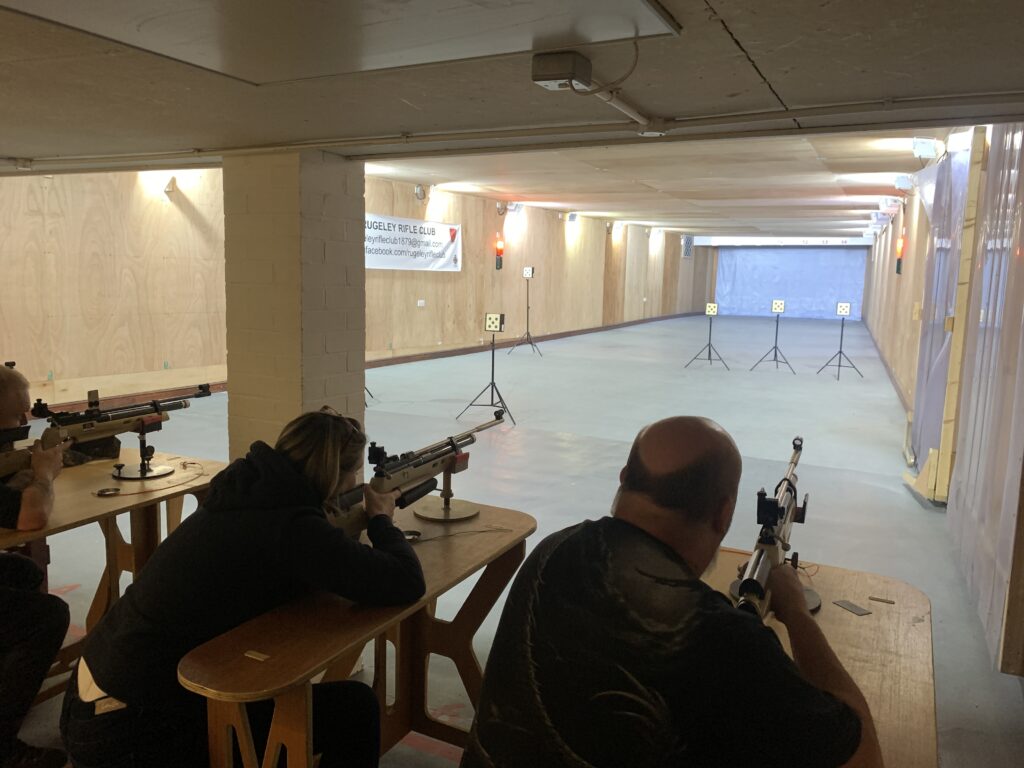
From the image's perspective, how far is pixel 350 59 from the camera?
2.18m

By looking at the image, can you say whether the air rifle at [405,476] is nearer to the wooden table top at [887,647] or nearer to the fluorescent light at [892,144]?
the wooden table top at [887,647]

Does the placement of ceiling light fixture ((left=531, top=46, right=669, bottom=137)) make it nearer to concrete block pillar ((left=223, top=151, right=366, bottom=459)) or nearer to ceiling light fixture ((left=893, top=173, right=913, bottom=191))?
concrete block pillar ((left=223, top=151, right=366, bottom=459))

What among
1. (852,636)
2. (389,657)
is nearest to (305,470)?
(852,636)

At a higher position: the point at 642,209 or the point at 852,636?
the point at 642,209

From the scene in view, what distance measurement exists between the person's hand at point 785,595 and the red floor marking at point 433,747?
139 centimetres

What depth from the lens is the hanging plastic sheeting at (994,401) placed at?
2.98 metres

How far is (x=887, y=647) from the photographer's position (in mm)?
1735

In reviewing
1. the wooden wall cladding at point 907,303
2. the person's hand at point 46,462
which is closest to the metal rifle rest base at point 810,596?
the person's hand at point 46,462

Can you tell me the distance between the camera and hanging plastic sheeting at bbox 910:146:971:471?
5.05 m

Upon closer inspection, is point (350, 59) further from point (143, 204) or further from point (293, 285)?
point (143, 204)

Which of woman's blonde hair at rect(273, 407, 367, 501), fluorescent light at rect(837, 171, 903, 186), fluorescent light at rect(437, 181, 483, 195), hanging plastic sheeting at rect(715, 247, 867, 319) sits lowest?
woman's blonde hair at rect(273, 407, 367, 501)

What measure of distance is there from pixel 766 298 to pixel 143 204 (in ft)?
74.7

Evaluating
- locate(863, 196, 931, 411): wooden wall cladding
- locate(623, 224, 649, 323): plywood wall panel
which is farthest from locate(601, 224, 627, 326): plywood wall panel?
locate(863, 196, 931, 411): wooden wall cladding

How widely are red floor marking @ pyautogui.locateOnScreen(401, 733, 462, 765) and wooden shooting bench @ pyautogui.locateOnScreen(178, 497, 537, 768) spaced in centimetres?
2
